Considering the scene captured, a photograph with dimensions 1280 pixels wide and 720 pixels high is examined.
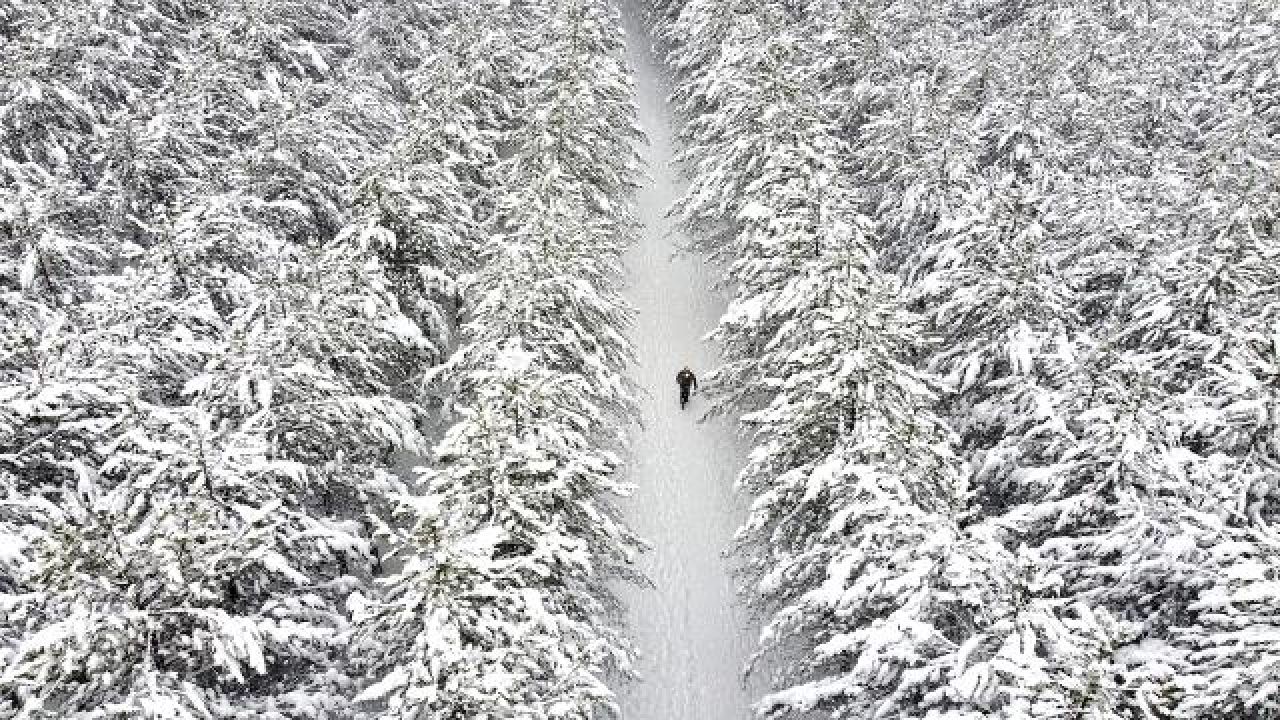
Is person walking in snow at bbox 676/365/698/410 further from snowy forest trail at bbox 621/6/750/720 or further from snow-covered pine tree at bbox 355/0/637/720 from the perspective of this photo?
snow-covered pine tree at bbox 355/0/637/720

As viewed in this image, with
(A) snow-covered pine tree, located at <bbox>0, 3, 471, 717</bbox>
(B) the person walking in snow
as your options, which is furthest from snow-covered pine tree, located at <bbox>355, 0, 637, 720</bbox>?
(B) the person walking in snow

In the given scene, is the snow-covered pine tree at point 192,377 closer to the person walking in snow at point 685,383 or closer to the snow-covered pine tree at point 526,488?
the snow-covered pine tree at point 526,488

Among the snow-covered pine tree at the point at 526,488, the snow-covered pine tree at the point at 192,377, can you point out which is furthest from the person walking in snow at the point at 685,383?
the snow-covered pine tree at the point at 192,377

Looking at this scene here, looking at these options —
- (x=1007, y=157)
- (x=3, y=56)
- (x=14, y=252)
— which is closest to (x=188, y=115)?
(x=3, y=56)

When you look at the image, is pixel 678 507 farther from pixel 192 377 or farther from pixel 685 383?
pixel 192 377

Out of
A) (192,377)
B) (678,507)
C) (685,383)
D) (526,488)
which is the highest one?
(192,377)

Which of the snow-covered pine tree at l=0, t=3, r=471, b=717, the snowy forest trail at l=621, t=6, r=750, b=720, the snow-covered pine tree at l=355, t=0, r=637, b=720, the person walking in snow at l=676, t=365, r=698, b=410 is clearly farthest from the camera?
the person walking in snow at l=676, t=365, r=698, b=410

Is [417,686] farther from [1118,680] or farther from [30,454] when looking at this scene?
[1118,680]

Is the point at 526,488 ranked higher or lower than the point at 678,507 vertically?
higher

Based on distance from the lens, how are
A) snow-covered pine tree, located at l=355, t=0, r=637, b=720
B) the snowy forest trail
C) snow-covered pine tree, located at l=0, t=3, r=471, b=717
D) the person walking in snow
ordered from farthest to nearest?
the person walking in snow < the snowy forest trail < snow-covered pine tree, located at l=355, t=0, r=637, b=720 < snow-covered pine tree, located at l=0, t=3, r=471, b=717

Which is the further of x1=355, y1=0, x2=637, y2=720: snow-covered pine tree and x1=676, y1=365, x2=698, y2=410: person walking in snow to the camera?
x1=676, y1=365, x2=698, y2=410: person walking in snow

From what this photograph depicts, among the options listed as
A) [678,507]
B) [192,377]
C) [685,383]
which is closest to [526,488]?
[192,377]
